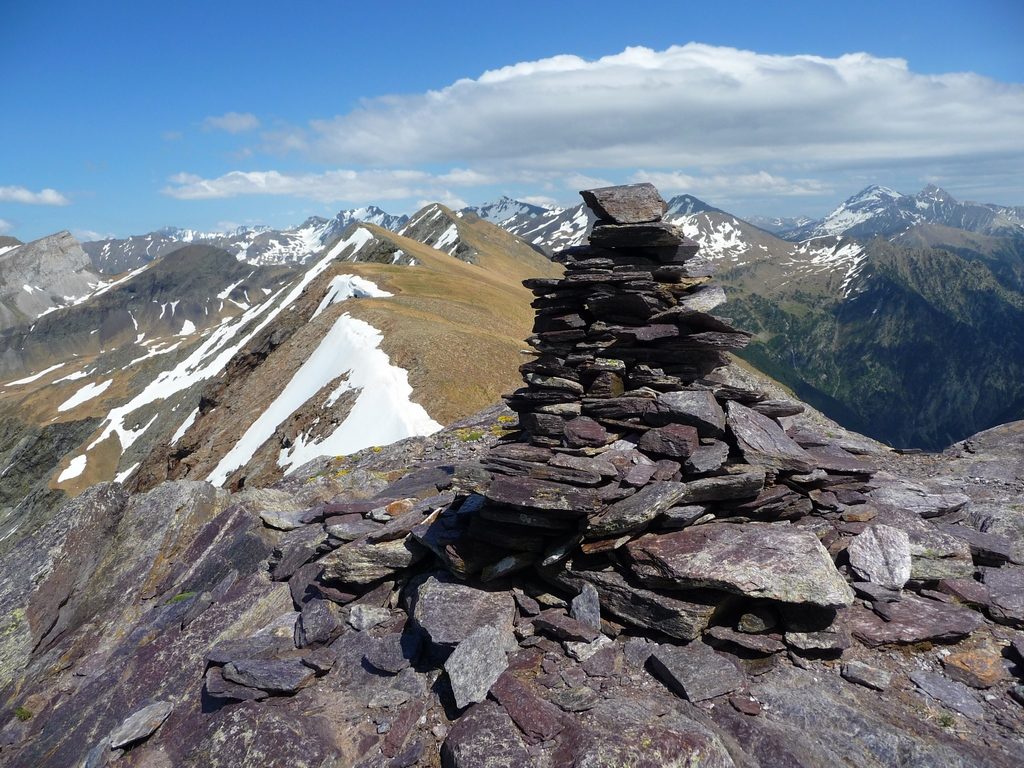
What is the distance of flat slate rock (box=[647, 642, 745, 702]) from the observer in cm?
988

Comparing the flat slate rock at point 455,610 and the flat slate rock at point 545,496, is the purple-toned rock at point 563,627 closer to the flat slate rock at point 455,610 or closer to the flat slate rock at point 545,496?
the flat slate rock at point 455,610

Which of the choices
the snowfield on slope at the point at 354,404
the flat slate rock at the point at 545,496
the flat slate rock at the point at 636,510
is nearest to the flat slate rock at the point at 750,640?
the flat slate rock at the point at 636,510

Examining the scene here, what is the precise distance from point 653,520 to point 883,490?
7.56 metres

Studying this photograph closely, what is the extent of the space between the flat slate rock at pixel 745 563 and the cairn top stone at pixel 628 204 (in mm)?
7901

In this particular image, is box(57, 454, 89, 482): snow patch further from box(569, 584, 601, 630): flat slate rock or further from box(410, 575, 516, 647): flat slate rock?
box(569, 584, 601, 630): flat slate rock

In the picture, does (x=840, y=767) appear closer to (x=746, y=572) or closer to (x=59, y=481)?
(x=746, y=572)

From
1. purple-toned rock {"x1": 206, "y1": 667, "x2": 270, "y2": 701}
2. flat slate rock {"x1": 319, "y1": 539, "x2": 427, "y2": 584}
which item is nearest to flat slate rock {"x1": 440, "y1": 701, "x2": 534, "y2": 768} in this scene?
purple-toned rock {"x1": 206, "y1": 667, "x2": 270, "y2": 701}

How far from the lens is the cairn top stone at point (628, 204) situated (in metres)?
15.3

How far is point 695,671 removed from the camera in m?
10.2

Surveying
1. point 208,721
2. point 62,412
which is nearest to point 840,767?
point 208,721

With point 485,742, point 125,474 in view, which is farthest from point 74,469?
point 485,742

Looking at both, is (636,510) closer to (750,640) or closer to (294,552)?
(750,640)

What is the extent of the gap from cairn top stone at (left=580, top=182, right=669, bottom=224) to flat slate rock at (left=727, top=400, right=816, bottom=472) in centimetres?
521

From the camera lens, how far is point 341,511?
57.1 feet
